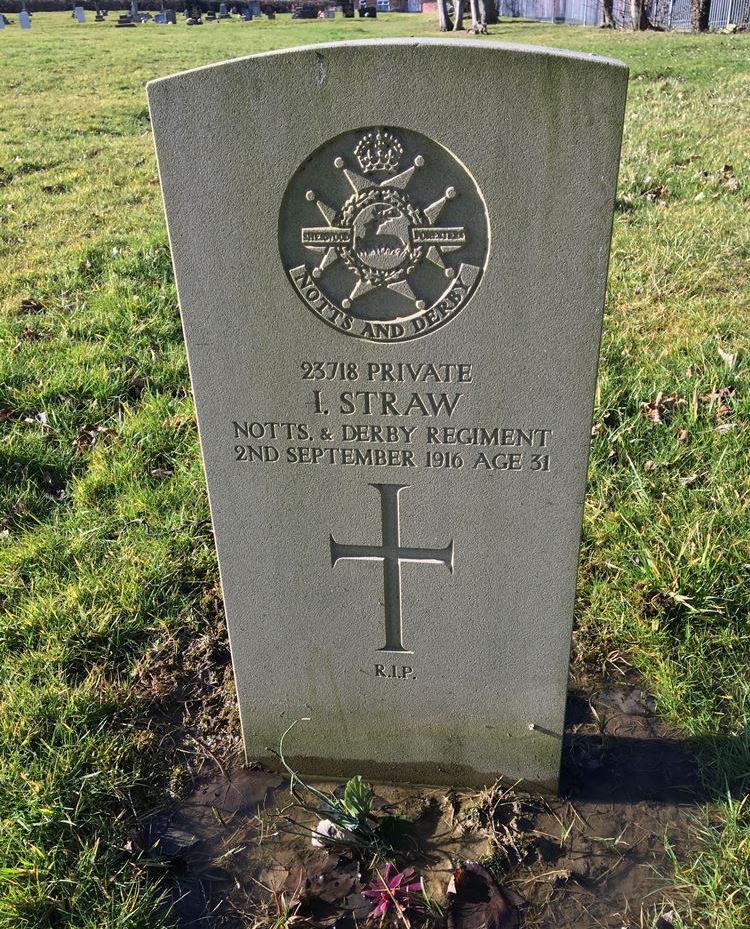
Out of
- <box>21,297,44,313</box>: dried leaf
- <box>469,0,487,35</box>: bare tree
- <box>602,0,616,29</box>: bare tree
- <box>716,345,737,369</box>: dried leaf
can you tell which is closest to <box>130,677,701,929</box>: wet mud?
<box>716,345,737,369</box>: dried leaf

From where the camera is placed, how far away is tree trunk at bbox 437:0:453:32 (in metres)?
28.4

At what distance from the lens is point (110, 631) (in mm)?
2879

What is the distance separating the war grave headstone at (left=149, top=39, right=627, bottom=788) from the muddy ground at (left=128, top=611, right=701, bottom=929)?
14 cm

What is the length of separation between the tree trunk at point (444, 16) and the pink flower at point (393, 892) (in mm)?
31180

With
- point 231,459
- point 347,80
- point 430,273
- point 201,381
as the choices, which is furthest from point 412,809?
point 347,80

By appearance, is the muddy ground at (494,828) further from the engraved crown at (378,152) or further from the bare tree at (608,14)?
the bare tree at (608,14)

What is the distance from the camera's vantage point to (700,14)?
24.4 metres

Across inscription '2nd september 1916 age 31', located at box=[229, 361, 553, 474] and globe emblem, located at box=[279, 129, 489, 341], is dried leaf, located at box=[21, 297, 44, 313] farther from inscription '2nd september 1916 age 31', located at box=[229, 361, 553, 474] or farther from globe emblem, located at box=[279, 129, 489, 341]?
globe emblem, located at box=[279, 129, 489, 341]

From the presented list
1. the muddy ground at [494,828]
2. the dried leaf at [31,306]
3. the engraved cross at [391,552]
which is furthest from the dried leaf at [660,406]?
the dried leaf at [31,306]

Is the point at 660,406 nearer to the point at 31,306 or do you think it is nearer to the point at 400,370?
the point at 400,370

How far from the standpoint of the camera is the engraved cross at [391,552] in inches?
83.3

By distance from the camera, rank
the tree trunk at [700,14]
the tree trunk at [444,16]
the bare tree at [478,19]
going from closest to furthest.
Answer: the tree trunk at [700,14] → the bare tree at [478,19] → the tree trunk at [444,16]

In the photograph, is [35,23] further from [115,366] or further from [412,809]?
[412,809]

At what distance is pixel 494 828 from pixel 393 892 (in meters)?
0.37
